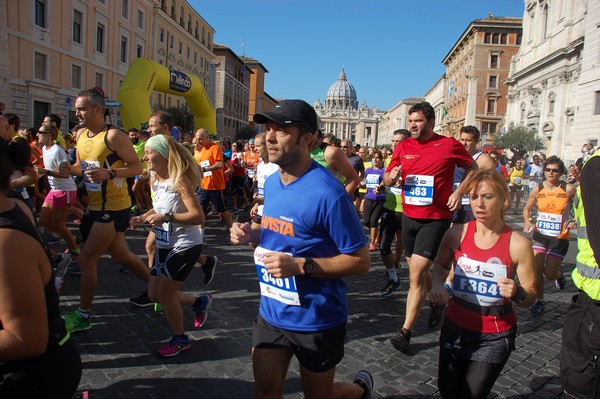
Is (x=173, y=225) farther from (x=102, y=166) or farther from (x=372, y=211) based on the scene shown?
(x=372, y=211)

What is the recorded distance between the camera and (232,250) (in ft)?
26.7

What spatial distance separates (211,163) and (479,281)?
6.99 metres

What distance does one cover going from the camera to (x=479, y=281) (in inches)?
102

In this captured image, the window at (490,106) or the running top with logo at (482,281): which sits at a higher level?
the window at (490,106)

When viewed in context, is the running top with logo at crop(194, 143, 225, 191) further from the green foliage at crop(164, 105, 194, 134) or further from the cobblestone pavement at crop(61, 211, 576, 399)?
the green foliage at crop(164, 105, 194, 134)

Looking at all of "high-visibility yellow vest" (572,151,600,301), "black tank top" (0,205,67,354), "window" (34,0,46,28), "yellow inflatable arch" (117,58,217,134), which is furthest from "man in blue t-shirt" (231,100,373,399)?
"window" (34,0,46,28)

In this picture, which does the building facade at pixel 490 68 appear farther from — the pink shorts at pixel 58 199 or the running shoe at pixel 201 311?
the running shoe at pixel 201 311

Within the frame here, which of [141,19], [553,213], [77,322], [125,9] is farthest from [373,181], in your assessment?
[141,19]

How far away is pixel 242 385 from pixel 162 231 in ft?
4.79

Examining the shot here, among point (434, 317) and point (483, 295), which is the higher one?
point (483, 295)

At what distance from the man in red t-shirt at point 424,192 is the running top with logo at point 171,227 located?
2.07 meters

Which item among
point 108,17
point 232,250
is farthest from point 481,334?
point 108,17

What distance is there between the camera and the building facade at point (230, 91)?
6488cm

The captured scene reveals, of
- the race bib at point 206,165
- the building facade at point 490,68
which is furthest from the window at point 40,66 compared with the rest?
the building facade at point 490,68
